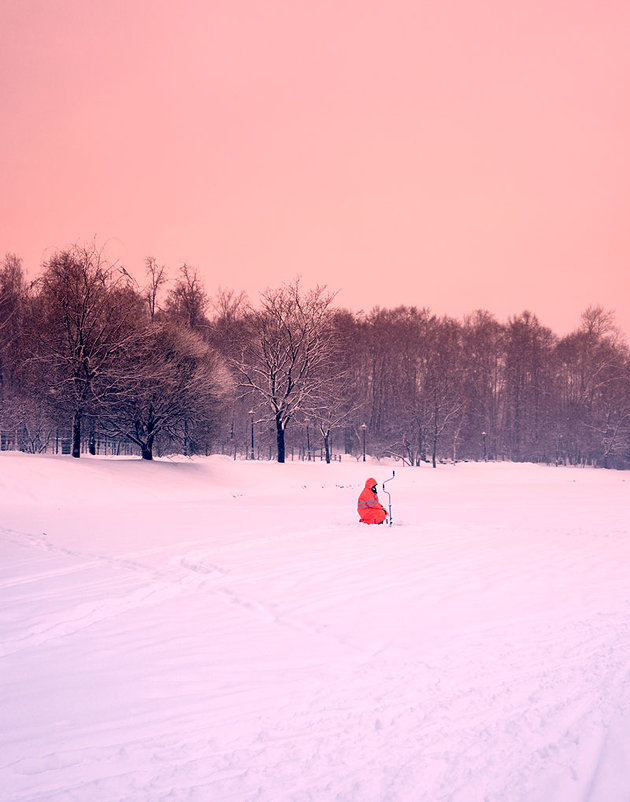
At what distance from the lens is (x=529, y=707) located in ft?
15.9

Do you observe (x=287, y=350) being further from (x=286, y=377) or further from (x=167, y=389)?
(x=167, y=389)

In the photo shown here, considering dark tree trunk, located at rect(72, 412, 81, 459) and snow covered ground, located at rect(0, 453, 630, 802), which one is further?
dark tree trunk, located at rect(72, 412, 81, 459)

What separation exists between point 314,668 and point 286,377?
34.8m

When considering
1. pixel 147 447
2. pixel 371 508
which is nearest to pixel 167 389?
pixel 147 447

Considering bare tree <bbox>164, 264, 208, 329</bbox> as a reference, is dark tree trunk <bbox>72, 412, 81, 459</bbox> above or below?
below

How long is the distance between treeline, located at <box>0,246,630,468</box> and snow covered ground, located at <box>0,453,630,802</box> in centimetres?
1683

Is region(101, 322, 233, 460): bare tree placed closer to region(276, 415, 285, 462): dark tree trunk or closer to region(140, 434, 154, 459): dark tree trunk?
region(140, 434, 154, 459): dark tree trunk

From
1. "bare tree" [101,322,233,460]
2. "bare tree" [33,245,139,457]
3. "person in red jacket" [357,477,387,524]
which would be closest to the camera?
"person in red jacket" [357,477,387,524]

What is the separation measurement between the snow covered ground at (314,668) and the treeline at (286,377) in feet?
55.2

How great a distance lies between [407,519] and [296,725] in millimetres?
13886

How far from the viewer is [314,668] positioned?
5805 mm

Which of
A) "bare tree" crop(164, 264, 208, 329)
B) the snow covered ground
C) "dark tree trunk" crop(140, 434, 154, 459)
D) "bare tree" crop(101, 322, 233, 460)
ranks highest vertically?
"bare tree" crop(164, 264, 208, 329)

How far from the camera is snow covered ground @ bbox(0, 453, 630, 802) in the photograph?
3.90m

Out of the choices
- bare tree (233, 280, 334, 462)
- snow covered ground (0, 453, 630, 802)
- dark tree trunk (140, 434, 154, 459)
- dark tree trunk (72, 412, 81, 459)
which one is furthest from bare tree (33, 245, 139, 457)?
snow covered ground (0, 453, 630, 802)
